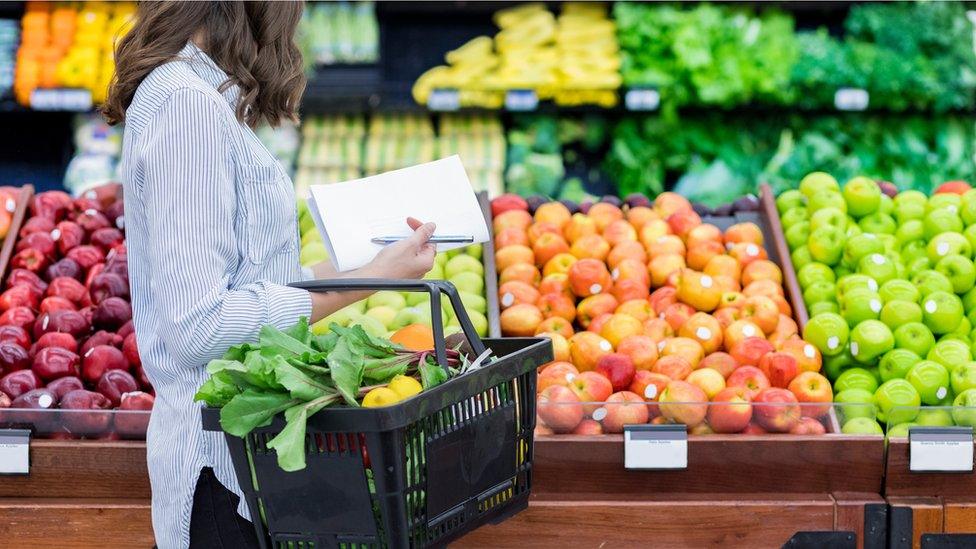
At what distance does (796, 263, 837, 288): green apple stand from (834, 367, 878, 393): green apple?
0.41 metres

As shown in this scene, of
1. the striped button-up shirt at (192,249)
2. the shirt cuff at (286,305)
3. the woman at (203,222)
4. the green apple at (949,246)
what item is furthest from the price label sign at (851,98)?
the shirt cuff at (286,305)

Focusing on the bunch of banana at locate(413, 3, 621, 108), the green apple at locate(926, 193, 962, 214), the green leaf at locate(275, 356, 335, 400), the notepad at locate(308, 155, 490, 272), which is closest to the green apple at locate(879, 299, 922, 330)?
the green apple at locate(926, 193, 962, 214)

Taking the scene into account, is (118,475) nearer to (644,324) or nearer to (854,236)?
(644,324)

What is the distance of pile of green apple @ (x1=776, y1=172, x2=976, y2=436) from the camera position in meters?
2.70

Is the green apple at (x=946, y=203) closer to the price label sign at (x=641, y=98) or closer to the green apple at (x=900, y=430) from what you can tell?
the green apple at (x=900, y=430)

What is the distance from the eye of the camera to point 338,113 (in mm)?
5348

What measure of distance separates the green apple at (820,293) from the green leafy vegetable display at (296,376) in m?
1.82

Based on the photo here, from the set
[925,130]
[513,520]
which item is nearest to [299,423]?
[513,520]

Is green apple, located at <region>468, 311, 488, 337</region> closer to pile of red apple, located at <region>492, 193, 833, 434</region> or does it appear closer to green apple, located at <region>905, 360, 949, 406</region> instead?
pile of red apple, located at <region>492, 193, 833, 434</region>

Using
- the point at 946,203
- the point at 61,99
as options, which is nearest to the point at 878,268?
the point at 946,203

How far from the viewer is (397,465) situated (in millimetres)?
1396

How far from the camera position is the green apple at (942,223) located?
323 centimetres

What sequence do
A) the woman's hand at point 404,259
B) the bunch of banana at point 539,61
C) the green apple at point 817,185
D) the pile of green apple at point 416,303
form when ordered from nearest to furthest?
the woman's hand at point 404,259
the pile of green apple at point 416,303
the green apple at point 817,185
the bunch of banana at point 539,61

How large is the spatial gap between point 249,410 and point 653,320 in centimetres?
173
